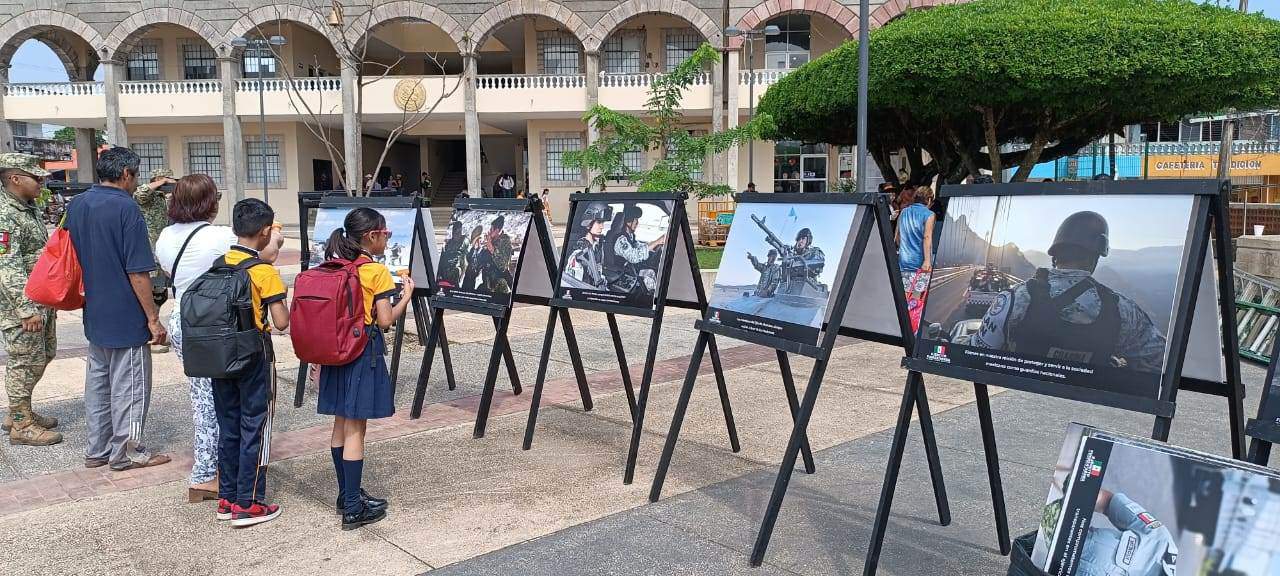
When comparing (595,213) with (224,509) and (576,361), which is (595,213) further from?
(224,509)

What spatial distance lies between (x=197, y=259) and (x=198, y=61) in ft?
116

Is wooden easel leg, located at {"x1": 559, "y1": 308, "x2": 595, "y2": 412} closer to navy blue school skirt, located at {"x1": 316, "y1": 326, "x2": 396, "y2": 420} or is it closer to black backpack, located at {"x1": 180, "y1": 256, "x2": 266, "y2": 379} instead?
navy blue school skirt, located at {"x1": 316, "y1": 326, "x2": 396, "y2": 420}

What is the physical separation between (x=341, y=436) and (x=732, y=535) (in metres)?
1.98

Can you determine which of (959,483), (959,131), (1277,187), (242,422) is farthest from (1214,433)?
(1277,187)

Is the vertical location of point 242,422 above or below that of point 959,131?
below

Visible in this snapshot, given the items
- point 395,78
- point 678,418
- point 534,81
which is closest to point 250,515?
point 678,418

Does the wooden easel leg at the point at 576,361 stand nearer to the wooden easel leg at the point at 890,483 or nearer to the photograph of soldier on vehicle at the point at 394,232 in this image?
the photograph of soldier on vehicle at the point at 394,232

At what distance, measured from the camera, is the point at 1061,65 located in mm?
13383

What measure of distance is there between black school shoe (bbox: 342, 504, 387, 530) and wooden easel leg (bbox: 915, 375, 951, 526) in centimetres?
265

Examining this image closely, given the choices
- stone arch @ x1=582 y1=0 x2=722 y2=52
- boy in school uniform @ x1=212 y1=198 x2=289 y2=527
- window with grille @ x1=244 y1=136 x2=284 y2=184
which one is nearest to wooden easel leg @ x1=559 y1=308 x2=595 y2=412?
boy in school uniform @ x1=212 y1=198 x2=289 y2=527

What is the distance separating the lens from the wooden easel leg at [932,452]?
4.03m

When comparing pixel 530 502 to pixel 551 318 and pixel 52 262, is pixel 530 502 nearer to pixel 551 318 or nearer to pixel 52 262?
pixel 551 318

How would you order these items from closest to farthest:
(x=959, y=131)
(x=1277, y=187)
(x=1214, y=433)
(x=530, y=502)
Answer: (x=530, y=502)
(x=1214, y=433)
(x=959, y=131)
(x=1277, y=187)

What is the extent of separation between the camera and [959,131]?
1880cm
